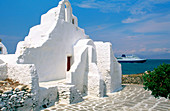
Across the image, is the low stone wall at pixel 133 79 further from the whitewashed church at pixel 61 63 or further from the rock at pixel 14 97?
the rock at pixel 14 97

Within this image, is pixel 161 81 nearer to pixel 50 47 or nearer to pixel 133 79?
pixel 50 47

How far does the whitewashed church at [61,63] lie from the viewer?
8.02 metres

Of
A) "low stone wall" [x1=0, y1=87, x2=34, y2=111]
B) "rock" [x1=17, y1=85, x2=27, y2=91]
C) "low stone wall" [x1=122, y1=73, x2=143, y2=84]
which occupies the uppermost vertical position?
"rock" [x1=17, y1=85, x2=27, y2=91]

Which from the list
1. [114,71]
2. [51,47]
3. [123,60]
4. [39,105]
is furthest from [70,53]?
[123,60]

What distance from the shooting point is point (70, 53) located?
12734 millimetres

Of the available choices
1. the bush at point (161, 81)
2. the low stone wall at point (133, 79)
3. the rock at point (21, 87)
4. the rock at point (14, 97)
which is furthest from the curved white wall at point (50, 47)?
the low stone wall at point (133, 79)

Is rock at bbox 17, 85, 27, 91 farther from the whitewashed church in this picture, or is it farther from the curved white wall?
the curved white wall

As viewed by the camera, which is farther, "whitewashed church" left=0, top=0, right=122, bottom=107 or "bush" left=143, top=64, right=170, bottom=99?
"whitewashed church" left=0, top=0, right=122, bottom=107

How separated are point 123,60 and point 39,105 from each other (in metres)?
99.0

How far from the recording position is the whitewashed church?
802 cm

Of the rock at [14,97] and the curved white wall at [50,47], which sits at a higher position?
the curved white wall at [50,47]

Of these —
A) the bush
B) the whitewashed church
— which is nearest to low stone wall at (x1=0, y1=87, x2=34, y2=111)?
the whitewashed church

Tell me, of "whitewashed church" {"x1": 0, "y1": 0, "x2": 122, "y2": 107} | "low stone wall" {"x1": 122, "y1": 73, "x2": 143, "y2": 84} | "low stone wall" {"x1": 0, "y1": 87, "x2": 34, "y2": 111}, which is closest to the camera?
"low stone wall" {"x1": 0, "y1": 87, "x2": 34, "y2": 111}

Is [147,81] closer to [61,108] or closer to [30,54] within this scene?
[61,108]
